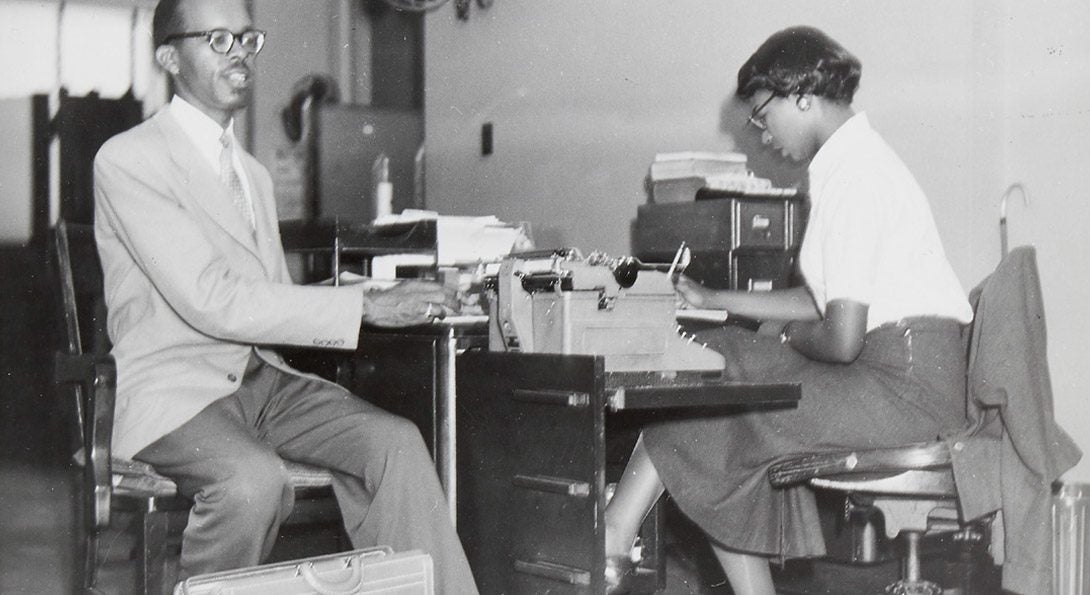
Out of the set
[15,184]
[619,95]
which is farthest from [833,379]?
[15,184]

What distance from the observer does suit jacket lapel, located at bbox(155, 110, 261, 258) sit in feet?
7.77

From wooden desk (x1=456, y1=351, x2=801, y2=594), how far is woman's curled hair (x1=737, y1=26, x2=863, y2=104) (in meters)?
0.72

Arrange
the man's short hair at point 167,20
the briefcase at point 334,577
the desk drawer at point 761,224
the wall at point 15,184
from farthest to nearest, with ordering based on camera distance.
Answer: the wall at point 15,184 < the desk drawer at point 761,224 < the man's short hair at point 167,20 < the briefcase at point 334,577

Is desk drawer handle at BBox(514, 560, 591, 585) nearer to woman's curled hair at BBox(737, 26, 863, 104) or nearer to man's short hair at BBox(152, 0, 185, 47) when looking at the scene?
woman's curled hair at BBox(737, 26, 863, 104)

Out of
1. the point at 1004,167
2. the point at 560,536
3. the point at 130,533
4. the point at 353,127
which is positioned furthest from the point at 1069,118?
the point at 353,127

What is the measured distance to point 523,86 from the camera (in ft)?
16.3

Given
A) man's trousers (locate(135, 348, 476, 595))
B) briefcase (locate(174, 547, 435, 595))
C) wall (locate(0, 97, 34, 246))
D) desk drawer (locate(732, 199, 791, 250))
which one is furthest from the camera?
wall (locate(0, 97, 34, 246))

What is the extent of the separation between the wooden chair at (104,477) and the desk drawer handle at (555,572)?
0.48 meters

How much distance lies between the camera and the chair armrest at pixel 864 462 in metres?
2.22

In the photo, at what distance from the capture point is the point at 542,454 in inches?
81.9

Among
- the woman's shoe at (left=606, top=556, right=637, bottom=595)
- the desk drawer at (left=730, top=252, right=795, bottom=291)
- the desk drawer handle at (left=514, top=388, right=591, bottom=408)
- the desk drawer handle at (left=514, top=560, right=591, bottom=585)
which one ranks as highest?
the desk drawer at (left=730, top=252, right=795, bottom=291)

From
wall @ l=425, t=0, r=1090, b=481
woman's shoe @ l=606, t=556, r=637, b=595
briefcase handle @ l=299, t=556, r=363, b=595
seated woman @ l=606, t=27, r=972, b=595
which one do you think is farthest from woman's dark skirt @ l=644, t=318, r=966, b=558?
wall @ l=425, t=0, r=1090, b=481

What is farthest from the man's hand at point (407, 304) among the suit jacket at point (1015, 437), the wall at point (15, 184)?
the wall at point (15, 184)

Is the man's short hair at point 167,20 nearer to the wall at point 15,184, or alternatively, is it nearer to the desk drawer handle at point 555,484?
the desk drawer handle at point 555,484
